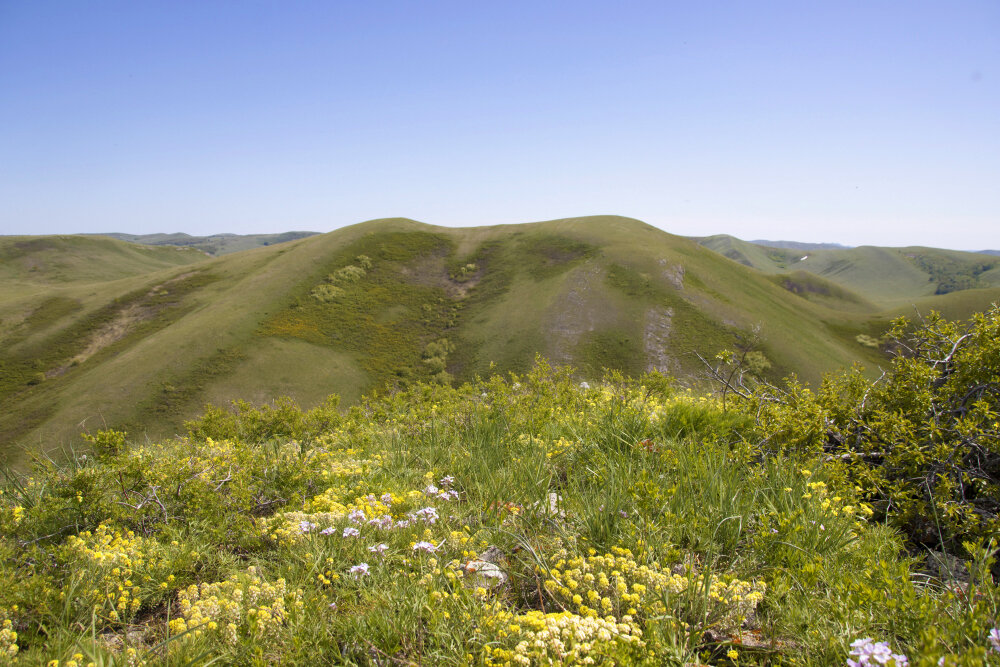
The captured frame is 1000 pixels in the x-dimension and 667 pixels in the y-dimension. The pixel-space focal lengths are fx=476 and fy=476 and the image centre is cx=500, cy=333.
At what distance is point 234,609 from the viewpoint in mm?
3037

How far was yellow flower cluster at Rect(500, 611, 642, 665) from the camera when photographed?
2.31m

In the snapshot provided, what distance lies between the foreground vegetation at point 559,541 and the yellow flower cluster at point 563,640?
2 centimetres

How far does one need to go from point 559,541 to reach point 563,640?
117cm

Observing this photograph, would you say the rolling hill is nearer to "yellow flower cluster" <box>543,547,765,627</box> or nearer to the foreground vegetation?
the foreground vegetation

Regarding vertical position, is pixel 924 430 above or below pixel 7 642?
above

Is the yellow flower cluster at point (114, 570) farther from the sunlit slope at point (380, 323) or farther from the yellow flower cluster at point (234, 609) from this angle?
the sunlit slope at point (380, 323)

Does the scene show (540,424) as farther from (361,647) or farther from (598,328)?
(598,328)

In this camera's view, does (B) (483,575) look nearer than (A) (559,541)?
Yes

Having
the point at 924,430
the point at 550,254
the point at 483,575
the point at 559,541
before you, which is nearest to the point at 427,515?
the point at 483,575

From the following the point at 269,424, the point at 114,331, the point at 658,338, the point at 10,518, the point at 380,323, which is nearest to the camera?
the point at 10,518

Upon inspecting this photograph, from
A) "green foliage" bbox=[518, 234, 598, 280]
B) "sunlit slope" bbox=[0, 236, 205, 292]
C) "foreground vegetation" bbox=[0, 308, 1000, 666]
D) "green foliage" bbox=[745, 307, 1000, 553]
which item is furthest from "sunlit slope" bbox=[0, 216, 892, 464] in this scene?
"sunlit slope" bbox=[0, 236, 205, 292]

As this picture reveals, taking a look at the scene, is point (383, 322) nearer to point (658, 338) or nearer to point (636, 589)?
point (658, 338)

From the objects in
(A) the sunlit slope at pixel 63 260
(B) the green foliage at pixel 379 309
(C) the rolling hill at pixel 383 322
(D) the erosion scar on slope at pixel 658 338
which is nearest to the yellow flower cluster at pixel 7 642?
(C) the rolling hill at pixel 383 322

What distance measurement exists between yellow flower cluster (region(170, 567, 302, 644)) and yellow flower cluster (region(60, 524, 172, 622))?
0.53 m
